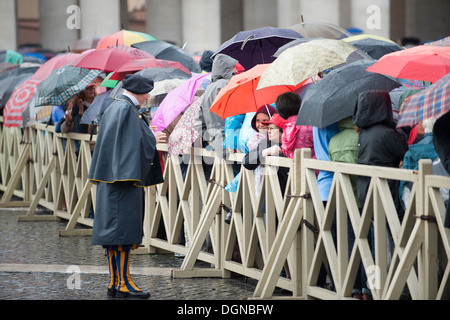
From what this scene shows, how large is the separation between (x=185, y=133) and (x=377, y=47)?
2677 millimetres

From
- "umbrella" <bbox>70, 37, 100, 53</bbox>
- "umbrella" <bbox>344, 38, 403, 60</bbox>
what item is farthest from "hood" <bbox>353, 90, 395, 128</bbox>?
"umbrella" <bbox>70, 37, 100, 53</bbox>

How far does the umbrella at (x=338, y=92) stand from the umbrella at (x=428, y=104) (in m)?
0.88

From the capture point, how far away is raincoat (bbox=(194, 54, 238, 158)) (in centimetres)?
823

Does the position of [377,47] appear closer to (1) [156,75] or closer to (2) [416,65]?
(1) [156,75]

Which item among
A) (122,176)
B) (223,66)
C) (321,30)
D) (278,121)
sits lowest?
(122,176)

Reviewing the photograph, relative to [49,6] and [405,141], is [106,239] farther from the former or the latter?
[49,6]

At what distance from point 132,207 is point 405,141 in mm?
2047

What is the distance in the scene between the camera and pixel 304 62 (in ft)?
23.7

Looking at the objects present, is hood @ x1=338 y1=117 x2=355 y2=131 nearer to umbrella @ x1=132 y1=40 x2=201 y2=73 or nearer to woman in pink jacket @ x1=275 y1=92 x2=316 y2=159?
woman in pink jacket @ x1=275 y1=92 x2=316 y2=159

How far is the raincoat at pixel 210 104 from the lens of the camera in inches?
324

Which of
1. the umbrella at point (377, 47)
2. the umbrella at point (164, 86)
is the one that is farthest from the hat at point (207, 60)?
the umbrella at point (377, 47)

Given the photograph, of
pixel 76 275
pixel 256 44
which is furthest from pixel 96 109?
pixel 76 275

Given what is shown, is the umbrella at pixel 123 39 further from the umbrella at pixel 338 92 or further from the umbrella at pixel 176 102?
the umbrella at pixel 338 92

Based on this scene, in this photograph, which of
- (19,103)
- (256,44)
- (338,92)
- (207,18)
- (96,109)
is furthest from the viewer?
(207,18)
